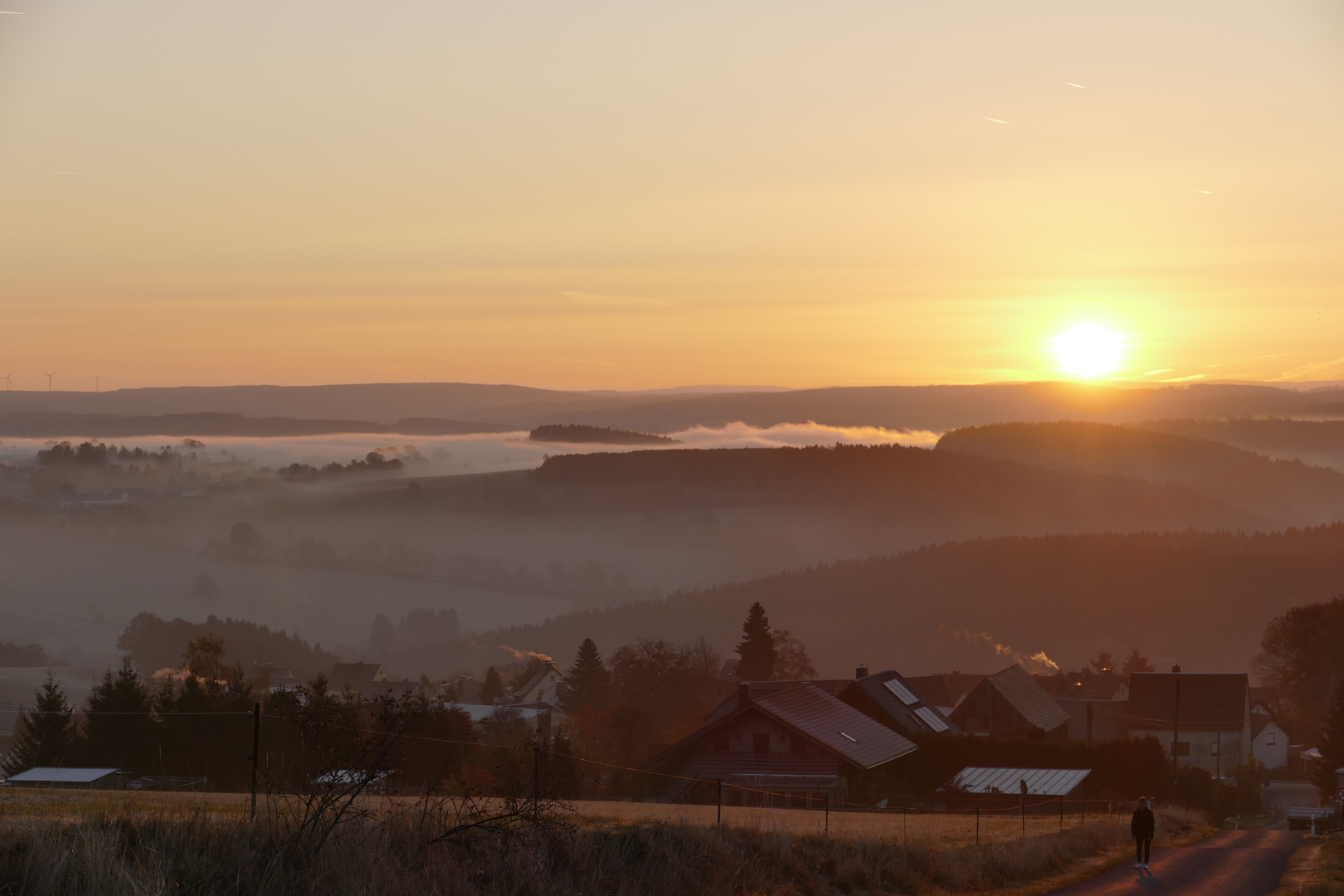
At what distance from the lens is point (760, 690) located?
55625 millimetres

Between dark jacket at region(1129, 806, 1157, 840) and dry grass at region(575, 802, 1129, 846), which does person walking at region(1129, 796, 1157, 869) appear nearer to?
dark jacket at region(1129, 806, 1157, 840)

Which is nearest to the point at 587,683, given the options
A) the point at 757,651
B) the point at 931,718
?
the point at 757,651

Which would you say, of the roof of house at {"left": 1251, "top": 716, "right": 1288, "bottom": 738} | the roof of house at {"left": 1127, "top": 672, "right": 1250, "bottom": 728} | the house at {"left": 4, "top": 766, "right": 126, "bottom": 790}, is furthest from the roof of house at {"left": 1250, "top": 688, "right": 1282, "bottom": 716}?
the house at {"left": 4, "top": 766, "right": 126, "bottom": 790}

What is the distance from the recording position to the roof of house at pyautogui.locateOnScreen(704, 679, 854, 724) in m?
53.5

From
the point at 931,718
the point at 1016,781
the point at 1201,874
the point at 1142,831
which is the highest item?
the point at 1142,831

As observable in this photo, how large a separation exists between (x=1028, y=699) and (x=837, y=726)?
25.9 m

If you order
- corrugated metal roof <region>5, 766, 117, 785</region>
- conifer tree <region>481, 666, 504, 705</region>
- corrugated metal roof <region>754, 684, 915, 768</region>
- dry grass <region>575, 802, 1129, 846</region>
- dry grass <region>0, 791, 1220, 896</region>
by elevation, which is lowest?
conifer tree <region>481, 666, 504, 705</region>

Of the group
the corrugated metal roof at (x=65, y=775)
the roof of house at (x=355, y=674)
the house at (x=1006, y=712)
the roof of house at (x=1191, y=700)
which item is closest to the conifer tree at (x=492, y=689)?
the roof of house at (x=355, y=674)

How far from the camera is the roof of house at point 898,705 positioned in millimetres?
60031

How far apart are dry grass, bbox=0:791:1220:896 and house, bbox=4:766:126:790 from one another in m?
14.5

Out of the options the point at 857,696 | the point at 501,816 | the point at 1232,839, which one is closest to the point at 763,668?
the point at 857,696

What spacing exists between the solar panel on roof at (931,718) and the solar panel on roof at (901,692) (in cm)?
61

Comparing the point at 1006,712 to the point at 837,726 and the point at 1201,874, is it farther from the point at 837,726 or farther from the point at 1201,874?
the point at 1201,874

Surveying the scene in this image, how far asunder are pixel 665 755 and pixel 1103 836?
2671cm
